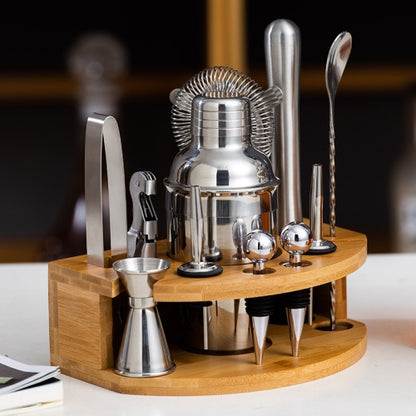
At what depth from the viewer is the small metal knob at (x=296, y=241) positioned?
133 cm

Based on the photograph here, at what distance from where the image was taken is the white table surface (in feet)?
4.11

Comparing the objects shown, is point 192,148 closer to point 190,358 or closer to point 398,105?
point 190,358

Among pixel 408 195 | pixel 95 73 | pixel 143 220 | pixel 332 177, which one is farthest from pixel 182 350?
pixel 95 73

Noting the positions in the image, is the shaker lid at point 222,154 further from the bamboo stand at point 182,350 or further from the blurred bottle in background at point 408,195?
the blurred bottle in background at point 408,195

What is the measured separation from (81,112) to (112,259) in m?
1.92

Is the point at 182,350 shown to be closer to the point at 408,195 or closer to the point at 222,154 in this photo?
the point at 222,154

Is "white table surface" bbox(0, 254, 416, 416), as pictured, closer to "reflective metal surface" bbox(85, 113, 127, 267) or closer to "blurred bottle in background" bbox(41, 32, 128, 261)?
"reflective metal surface" bbox(85, 113, 127, 267)

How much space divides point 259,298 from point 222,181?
0.15 m

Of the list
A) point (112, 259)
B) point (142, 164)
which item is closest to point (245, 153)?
point (112, 259)

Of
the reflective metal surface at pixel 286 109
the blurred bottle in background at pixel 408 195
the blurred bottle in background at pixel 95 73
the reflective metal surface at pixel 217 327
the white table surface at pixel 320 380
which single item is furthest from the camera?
the blurred bottle in background at pixel 95 73

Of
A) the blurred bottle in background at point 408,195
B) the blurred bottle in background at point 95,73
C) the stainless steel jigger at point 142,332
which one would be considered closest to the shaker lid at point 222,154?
the stainless steel jigger at point 142,332

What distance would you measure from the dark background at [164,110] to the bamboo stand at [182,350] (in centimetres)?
Result: 177

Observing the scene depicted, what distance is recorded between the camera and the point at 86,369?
1.33 metres

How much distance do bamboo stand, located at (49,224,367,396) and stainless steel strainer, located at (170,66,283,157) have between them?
0.16 meters
